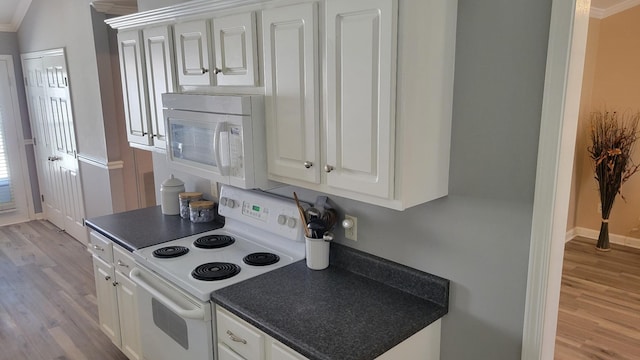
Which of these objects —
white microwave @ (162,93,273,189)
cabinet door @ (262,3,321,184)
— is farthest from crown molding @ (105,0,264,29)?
white microwave @ (162,93,273,189)

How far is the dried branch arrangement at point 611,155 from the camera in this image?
462 cm

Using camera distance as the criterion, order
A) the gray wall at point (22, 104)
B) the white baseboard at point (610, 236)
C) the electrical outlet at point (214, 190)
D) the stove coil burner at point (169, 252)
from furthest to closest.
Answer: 1. the gray wall at point (22, 104)
2. the white baseboard at point (610, 236)
3. the electrical outlet at point (214, 190)
4. the stove coil burner at point (169, 252)

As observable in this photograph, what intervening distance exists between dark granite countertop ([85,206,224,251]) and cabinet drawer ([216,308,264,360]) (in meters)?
0.79

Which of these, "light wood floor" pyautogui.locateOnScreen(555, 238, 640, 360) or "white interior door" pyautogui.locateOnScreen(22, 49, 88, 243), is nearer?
"light wood floor" pyautogui.locateOnScreen(555, 238, 640, 360)

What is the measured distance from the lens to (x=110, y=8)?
4070 mm

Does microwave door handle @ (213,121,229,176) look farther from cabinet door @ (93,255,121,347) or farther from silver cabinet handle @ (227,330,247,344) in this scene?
cabinet door @ (93,255,121,347)

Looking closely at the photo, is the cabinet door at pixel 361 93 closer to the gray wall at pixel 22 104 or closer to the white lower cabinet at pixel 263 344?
the white lower cabinet at pixel 263 344

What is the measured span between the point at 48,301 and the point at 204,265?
7.89ft

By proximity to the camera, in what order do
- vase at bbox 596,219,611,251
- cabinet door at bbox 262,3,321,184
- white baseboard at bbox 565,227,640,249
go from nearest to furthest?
cabinet door at bbox 262,3,321,184 → vase at bbox 596,219,611,251 → white baseboard at bbox 565,227,640,249

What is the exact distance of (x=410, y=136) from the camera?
1.50 meters

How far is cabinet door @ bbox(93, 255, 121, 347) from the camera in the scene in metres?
2.78

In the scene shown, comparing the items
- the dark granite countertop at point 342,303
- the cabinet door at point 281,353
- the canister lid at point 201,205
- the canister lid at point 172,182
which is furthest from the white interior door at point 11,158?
the cabinet door at point 281,353

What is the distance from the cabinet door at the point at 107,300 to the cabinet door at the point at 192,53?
48.5 inches

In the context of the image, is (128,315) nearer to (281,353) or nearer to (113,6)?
(281,353)
